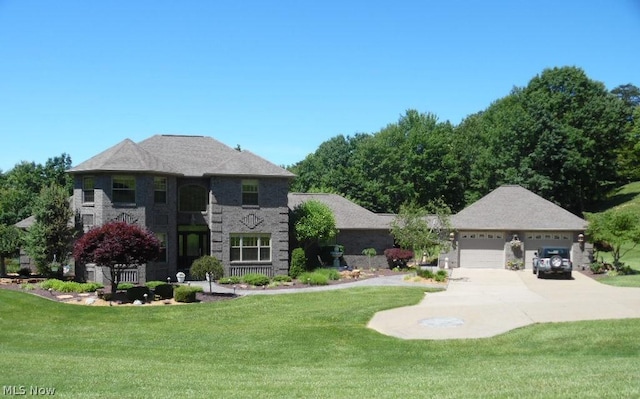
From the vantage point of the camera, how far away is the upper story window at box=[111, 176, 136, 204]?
30.5 meters

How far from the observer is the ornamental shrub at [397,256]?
1471 inches

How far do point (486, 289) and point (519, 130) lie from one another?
97.9ft

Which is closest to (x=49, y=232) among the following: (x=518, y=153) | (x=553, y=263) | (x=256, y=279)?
(x=256, y=279)

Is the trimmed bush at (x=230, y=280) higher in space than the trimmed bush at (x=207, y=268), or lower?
lower

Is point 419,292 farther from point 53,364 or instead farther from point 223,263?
point 53,364

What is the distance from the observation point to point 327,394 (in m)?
10.0

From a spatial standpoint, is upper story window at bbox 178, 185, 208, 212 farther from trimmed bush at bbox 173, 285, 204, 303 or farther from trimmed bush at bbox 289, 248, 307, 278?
trimmed bush at bbox 173, 285, 204, 303

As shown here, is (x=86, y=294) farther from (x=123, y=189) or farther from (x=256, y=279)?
(x=256, y=279)

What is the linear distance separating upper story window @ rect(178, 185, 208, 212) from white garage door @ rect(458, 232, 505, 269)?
1712 centimetres

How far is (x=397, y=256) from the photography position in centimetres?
3734

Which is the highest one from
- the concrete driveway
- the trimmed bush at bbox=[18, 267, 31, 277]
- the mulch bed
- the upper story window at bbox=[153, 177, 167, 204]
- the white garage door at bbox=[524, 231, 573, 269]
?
the upper story window at bbox=[153, 177, 167, 204]

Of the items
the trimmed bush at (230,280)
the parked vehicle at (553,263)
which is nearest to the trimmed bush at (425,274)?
the parked vehicle at (553,263)

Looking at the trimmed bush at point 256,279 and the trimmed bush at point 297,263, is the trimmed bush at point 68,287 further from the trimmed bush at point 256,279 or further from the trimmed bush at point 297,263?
the trimmed bush at point 297,263

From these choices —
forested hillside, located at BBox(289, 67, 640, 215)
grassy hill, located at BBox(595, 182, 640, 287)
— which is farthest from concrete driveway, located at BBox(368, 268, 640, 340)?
forested hillside, located at BBox(289, 67, 640, 215)
